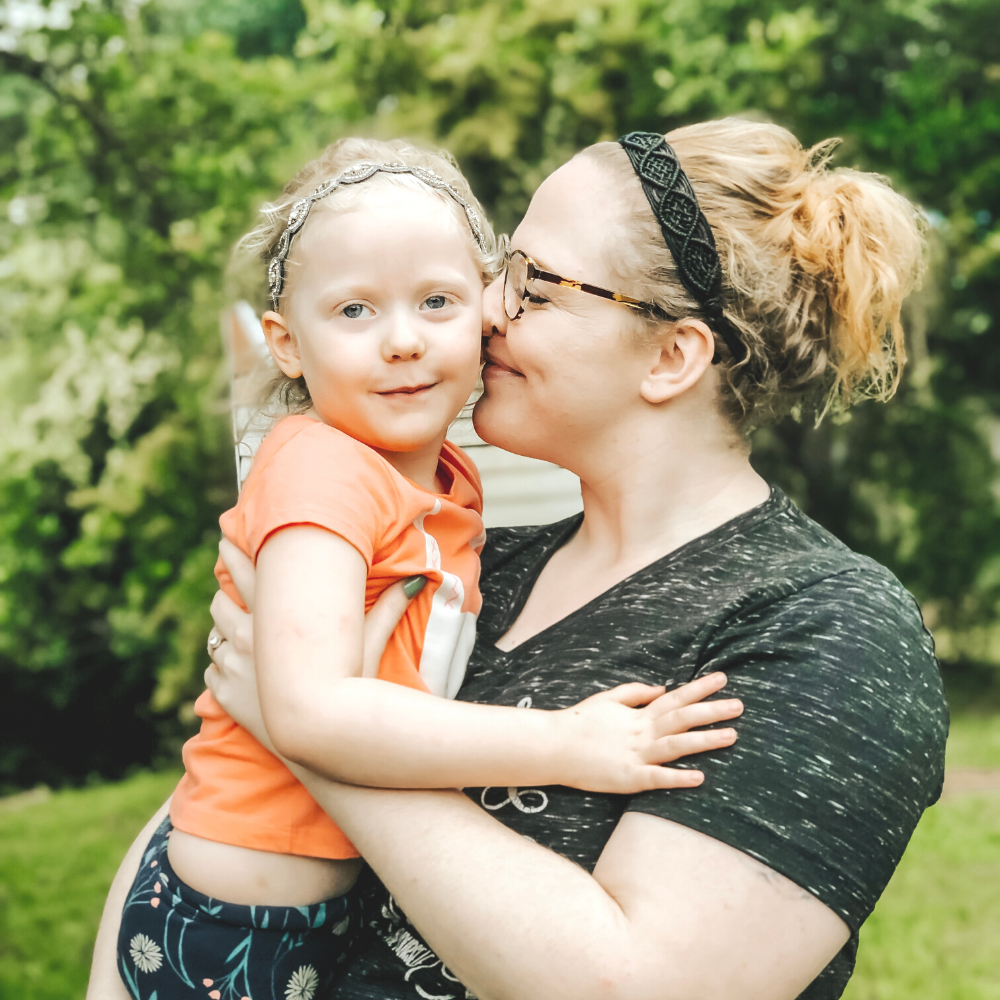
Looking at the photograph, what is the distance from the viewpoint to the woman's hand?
1520 millimetres

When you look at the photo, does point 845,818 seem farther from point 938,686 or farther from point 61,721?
point 61,721

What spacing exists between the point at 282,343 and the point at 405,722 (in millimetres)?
776

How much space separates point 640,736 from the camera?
4.36 feet

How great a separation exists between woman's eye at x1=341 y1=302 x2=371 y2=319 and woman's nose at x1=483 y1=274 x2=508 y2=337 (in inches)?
10.5

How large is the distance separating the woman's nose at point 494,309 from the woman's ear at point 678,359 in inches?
10.9

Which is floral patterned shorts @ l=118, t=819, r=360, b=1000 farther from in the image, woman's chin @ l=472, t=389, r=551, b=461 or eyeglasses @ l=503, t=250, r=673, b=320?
eyeglasses @ l=503, t=250, r=673, b=320

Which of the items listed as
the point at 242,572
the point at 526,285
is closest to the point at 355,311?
the point at 526,285

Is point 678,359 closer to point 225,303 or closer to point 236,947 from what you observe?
point 236,947

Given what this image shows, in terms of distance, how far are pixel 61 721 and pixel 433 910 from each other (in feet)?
35.4

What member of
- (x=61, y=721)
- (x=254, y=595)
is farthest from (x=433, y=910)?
(x=61, y=721)

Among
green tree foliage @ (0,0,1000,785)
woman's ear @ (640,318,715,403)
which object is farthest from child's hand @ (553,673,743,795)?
green tree foliage @ (0,0,1000,785)

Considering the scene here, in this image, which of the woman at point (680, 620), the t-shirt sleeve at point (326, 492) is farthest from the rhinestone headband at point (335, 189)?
the t-shirt sleeve at point (326, 492)

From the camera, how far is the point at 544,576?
1.93 meters

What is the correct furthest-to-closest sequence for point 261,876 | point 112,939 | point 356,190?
point 112,939 → point 356,190 → point 261,876
